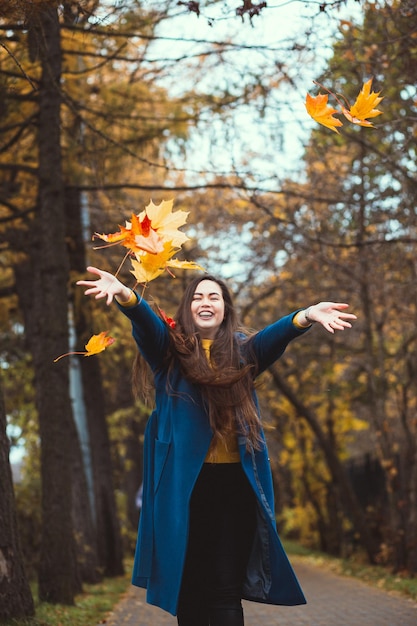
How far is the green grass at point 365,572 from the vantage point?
1117 cm

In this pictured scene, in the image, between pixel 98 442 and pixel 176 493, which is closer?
pixel 176 493

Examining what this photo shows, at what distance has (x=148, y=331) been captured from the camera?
16.0 feet

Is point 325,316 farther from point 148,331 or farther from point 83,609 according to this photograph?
point 83,609

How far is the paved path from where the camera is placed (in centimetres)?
838

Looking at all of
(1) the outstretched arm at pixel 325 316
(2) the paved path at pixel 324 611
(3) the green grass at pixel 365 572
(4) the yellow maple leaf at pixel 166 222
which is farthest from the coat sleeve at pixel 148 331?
(3) the green grass at pixel 365 572

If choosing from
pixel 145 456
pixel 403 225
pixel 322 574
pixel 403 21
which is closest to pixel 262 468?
pixel 145 456

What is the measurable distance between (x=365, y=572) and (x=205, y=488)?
10743 millimetres

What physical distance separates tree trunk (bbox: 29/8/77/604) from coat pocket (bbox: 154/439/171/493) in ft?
16.6

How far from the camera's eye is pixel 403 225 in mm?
12398

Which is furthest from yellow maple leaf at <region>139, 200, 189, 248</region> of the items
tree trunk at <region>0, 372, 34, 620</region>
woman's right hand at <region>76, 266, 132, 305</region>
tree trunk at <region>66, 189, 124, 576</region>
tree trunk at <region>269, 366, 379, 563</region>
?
tree trunk at <region>269, 366, 379, 563</region>

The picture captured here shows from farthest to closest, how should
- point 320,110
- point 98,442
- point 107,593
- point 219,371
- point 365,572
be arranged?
point 98,442 → point 365,572 → point 107,593 → point 320,110 → point 219,371

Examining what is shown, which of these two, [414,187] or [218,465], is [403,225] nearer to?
[414,187]

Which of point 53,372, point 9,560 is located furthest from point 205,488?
point 53,372

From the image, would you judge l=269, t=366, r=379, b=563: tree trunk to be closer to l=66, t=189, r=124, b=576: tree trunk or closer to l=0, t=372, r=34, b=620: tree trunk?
l=66, t=189, r=124, b=576: tree trunk
